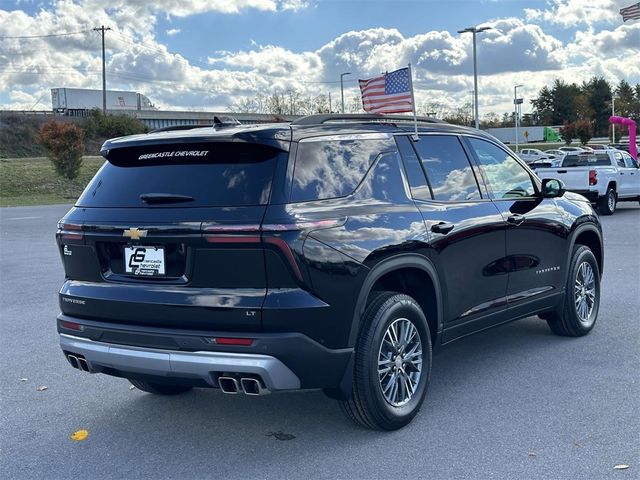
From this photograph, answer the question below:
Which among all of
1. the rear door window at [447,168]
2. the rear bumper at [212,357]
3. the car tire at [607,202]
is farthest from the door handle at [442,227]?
the car tire at [607,202]

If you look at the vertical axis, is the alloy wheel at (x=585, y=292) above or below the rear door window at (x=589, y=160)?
below

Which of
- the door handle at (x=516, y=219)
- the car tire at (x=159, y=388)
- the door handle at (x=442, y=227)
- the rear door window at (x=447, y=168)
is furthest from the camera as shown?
the door handle at (x=516, y=219)

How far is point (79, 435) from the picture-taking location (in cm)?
461

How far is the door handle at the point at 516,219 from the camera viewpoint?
574cm

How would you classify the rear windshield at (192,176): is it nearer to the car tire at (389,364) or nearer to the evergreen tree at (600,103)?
the car tire at (389,364)

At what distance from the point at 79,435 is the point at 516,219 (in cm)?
356

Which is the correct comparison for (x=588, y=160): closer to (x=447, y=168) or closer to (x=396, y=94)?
(x=396, y=94)

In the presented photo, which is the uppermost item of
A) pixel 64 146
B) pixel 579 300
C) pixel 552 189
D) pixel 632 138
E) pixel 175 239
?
pixel 64 146

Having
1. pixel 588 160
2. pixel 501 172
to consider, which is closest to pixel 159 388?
pixel 501 172

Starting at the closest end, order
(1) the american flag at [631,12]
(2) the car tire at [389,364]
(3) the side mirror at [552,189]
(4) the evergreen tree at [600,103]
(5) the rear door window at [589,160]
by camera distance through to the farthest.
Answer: (2) the car tire at [389,364] → (3) the side mirror at [552,189] → (5) the rear door window at [589,160] → (1) the american flag at [631,12] → (4) the evergreen tree at [600,103]

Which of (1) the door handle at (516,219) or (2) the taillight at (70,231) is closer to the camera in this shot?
(2) the taillight at (70,231)

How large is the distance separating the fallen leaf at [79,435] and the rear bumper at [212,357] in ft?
1.96

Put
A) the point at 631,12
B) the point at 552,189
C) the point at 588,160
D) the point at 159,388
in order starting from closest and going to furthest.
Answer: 1. the point at 159,388
2. the point at 552,189
3. the point at 588,160
4. the point at 631,12

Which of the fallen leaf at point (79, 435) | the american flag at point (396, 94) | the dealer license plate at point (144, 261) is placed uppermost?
the american flag at point (396, 94)
